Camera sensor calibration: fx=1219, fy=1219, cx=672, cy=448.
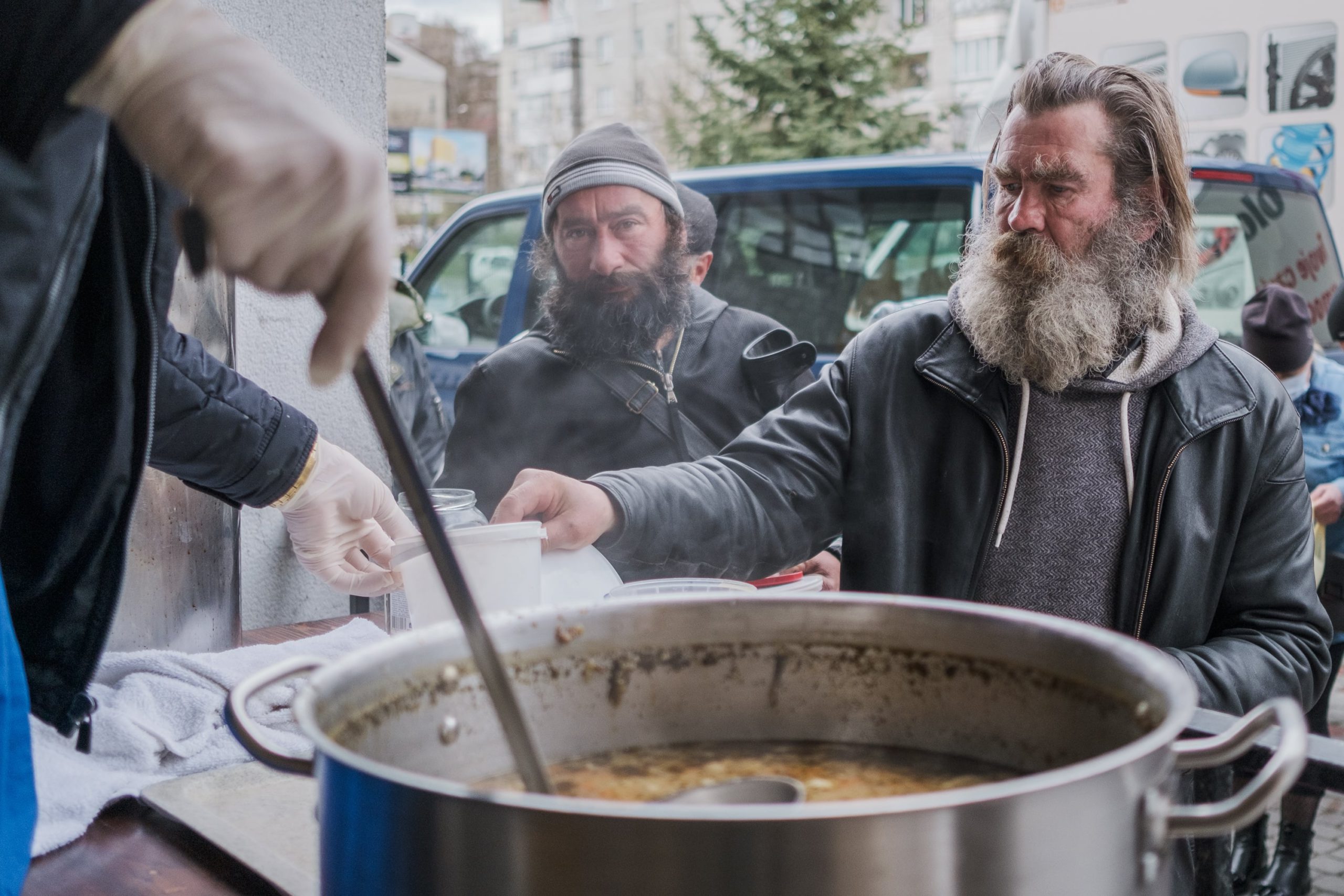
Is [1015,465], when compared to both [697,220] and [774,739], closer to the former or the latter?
[774,739]

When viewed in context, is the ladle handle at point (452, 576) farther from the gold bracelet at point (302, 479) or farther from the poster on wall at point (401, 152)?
the poster on wall at point (401, 152)

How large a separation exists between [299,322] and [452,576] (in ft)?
9.41

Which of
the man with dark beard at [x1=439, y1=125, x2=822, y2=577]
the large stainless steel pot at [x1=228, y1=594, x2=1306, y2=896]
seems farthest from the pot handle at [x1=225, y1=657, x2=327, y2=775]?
the man with dark beard at [x1=439, y1=125, x2=822, y2=577]

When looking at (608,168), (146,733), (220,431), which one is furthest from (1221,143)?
(146,733)

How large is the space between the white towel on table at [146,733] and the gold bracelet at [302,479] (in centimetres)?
25

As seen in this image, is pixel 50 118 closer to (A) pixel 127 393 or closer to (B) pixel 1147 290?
(A) pixel 127 393

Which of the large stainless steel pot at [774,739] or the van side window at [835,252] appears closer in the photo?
the large stainless steel pot at [774,739]

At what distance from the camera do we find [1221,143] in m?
8.58

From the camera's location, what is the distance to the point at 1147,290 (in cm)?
237

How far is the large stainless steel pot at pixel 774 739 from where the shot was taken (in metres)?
0.55

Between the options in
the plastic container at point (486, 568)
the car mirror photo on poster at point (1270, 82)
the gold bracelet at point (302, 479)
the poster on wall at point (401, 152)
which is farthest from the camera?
the poster on wall at point (401, 152)

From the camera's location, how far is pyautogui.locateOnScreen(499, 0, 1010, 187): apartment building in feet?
118

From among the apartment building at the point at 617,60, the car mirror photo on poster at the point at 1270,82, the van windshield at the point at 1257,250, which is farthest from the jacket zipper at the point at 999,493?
the apartment building at the point at 617,60

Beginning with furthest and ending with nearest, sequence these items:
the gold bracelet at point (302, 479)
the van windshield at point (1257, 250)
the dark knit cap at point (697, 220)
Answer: the van windshield at point (1257, 250), the dark knit cap at point (697, 220), the gold bracelet at point (302, 479)
